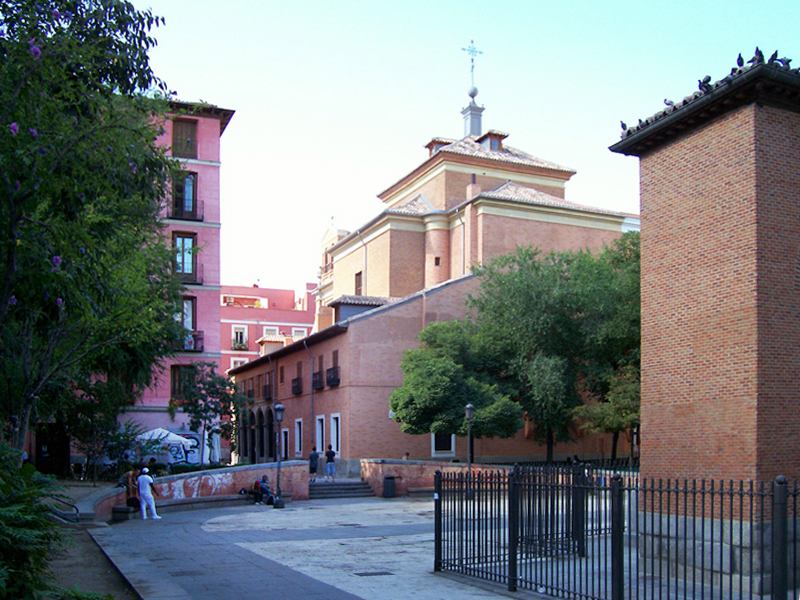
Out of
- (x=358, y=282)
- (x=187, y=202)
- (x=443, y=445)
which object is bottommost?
(x=443, y=445)

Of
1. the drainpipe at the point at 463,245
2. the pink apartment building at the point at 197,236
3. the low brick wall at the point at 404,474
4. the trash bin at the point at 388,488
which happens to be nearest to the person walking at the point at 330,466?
the low brick wall at the point at 404,474

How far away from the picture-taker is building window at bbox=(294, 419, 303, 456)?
130ft

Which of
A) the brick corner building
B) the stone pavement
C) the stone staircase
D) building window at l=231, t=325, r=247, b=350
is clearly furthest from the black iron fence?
building window at l=231, t=325, r=247, b=350

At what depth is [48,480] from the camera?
951 centimetres

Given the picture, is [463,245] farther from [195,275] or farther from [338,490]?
[338,490]

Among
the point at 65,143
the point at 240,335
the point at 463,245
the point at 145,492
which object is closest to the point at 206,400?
the point at 145,492

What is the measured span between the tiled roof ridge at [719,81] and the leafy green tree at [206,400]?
23.3 meters

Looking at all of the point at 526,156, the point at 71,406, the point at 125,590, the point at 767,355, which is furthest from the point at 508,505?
the point at 526,156

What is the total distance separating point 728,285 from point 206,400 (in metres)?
24.7

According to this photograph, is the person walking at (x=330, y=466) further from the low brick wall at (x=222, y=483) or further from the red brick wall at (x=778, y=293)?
the red brick wall at (x=778, y=293)

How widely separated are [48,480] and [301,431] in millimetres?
30432

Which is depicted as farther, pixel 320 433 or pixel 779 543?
pixel 320 433

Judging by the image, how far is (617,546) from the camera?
878 centimetres

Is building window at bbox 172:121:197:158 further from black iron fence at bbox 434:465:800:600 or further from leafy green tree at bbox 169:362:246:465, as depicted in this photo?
black iron fence at bbox 434:465:800:600
